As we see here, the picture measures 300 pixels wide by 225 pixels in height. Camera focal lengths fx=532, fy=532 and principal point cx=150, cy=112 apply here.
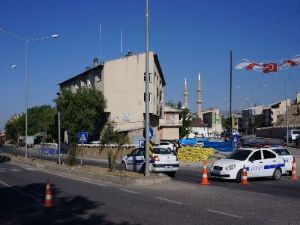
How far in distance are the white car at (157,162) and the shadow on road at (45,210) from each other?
905 cm

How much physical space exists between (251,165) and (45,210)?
13.0 meters

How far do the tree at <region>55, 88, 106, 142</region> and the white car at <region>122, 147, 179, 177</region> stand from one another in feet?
123

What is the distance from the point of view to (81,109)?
222 feet

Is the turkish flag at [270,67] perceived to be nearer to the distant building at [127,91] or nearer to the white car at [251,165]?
the white car at [251,165]

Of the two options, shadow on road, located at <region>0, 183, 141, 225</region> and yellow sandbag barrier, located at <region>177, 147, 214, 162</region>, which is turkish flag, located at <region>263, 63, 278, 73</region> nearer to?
yellow sandbag barrier, located at <region>177, 147, 214, 162</region>

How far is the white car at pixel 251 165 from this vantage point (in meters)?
24.2

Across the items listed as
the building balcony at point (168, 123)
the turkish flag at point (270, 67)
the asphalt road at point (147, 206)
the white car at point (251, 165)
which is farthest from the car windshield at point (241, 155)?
the building balcony at point (168, 123)

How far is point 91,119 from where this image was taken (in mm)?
67750

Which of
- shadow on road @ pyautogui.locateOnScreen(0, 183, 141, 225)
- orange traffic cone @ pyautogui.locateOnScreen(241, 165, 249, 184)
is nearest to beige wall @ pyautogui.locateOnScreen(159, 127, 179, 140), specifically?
orange traffic cone @ pyautogui.locateOnScreen(241, 165, 249, 184)

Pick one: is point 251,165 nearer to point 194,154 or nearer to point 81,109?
point 194,154

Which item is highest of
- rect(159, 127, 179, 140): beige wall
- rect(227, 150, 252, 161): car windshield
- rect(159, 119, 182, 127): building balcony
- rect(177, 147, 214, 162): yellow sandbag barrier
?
rect(159, 119, 182, 127): building balcony

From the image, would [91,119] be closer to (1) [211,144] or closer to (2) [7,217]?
(1) [211,144]

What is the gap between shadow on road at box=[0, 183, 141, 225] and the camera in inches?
473

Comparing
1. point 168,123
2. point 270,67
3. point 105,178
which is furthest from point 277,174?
point 168,123
